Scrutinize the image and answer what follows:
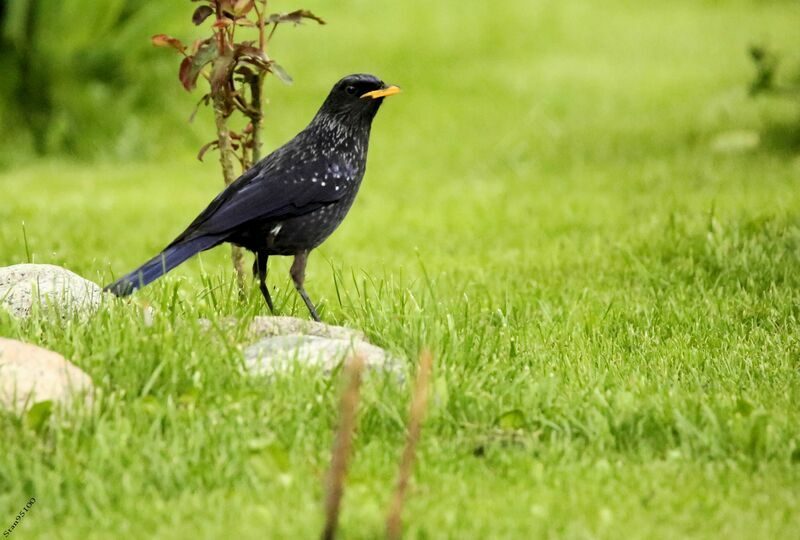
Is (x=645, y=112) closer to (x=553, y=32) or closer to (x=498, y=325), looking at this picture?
(x=553, y=32)

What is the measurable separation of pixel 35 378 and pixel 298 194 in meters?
1.59

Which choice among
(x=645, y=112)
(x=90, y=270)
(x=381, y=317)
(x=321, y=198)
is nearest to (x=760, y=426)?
(x=381, y=317)

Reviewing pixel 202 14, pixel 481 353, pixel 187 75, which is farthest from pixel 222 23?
pixel 481 353

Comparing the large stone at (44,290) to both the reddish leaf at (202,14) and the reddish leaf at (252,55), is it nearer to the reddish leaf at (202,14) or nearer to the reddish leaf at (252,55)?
the reddish leaf at (252,55)

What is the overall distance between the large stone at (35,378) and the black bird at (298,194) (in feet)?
2.62

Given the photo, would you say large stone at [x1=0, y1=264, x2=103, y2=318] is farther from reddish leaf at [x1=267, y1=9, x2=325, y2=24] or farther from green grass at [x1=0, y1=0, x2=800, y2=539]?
reddish leaf at [x1=267, y1=9, x2=325, y2=24]

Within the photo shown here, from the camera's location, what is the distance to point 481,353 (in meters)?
4.82

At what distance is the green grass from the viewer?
12.2 ft

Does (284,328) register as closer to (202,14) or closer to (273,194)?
(273,194)

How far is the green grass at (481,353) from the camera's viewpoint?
371 cm

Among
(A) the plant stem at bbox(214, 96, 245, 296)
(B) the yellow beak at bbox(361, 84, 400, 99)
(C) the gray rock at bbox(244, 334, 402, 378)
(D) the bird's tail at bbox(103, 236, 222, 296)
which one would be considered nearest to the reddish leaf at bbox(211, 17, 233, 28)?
(A) the plant stem at bbox(214, 96, 245, 296)

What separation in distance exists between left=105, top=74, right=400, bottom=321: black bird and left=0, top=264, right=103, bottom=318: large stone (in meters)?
0.18

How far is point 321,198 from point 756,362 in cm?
203

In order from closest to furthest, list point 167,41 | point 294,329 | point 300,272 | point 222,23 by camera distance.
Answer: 1. point 294,329
2. point 222,23
3. point 300,272
4. point 167,41
